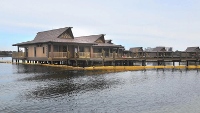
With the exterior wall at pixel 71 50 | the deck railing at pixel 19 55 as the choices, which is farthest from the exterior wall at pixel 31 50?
the exterior wall at pixel 71 50

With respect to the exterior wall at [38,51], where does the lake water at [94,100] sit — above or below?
below

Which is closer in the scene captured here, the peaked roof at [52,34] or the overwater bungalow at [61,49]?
the overwater bungalow at [61,49]

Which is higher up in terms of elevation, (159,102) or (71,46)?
(71,46)

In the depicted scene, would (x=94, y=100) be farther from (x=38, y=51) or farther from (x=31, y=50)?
(x=31, y=50)

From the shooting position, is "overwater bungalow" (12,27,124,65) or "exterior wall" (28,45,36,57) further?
"exterior wall" (28,45,36,57)

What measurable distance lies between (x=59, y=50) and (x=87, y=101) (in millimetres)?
31688

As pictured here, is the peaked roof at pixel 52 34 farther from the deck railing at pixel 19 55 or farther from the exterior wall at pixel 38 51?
the deck railing at pixel 19 55

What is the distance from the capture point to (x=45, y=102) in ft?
53.1

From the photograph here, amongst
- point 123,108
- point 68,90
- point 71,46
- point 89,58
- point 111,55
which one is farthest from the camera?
point 111,55

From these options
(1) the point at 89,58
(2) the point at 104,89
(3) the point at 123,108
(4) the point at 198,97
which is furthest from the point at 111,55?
(3) the point at 123,108

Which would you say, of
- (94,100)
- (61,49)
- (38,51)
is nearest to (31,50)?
(38,51)

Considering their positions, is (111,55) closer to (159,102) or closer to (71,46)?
(71,46)

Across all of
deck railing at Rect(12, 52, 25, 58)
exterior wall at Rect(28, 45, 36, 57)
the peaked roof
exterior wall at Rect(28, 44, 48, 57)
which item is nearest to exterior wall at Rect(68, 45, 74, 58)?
the peaked roof

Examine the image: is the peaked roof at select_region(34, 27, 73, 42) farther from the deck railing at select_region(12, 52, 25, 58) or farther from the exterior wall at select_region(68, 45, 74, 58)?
the deck railing at select_region(12, 52, 25, 58)
